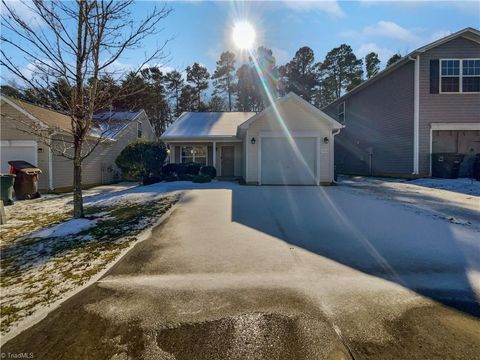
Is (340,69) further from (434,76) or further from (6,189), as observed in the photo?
(6,189)

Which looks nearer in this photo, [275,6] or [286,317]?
[286,317]

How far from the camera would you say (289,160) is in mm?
12961

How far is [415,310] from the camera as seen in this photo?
9.09 ft

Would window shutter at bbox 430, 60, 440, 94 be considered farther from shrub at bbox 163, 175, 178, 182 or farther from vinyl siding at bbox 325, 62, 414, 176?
shrub at bbox 163, 175, 178, 182

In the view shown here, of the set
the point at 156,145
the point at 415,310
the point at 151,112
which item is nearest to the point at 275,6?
the point at 156,145

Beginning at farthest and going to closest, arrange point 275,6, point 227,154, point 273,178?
point 227,154 → point 273,178 → point 275,6

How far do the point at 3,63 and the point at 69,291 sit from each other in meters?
5.46

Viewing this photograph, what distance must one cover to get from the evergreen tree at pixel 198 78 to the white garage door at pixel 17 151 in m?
25.6

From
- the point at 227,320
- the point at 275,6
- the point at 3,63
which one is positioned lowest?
the point at 227,320

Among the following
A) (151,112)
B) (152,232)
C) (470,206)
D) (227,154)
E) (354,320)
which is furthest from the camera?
(151,112)

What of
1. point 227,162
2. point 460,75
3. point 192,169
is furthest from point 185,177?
point 460,75

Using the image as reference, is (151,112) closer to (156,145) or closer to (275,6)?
(156,145)

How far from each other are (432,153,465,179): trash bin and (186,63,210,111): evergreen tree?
1123 inches

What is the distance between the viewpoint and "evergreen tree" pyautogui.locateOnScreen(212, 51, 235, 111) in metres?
36.7
